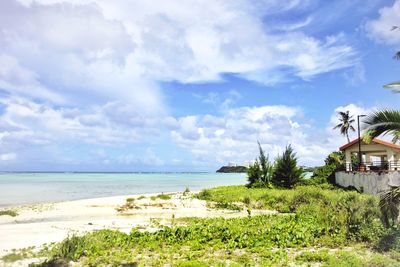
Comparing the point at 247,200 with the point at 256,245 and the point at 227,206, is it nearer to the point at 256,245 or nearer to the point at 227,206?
the point at 227,206

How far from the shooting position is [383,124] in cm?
1041

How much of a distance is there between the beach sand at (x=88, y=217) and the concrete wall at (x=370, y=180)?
1020cm

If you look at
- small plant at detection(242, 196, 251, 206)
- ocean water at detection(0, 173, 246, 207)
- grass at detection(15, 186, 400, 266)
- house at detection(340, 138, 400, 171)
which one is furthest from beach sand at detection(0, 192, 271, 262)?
house at detection(340, 138, 400, 171)

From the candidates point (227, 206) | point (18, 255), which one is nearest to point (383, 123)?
point (18, 255)

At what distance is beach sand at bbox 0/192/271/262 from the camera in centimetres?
1297

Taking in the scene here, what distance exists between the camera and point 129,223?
16734mm

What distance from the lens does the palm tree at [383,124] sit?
10297 mm

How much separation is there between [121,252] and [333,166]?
113 feet

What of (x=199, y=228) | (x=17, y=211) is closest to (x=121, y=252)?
(x=199, y=228)

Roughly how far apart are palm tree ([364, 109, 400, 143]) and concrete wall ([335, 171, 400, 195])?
12132 millimetres

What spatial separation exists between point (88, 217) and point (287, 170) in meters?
18.7

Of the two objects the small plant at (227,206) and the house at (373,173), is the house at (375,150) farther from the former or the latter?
the small plant at (227,206)

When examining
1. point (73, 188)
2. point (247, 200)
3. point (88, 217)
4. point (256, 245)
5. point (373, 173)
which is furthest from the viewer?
point (73, 188)

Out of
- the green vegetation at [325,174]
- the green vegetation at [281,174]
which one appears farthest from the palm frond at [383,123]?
the green vegetation at [325,174]
